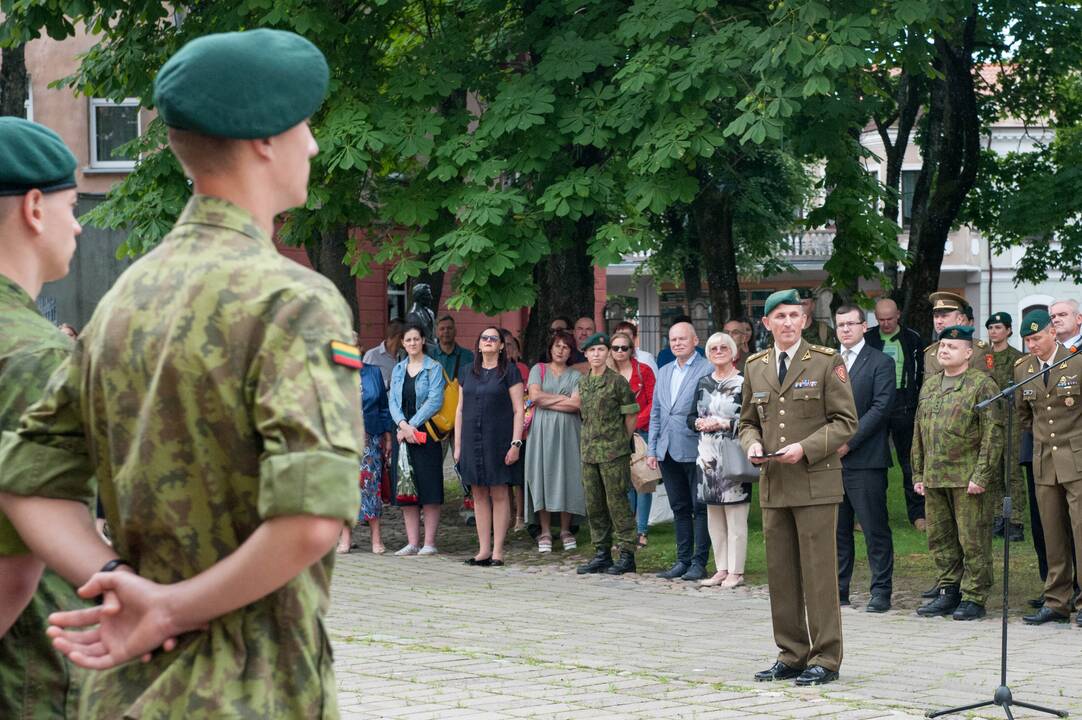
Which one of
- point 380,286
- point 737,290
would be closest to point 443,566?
point 737,290

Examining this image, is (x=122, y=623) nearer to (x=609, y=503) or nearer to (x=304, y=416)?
(x=304, y=416)

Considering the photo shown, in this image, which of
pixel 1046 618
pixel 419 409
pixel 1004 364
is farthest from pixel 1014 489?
pixel 419 409

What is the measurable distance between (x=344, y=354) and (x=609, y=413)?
11.1 m

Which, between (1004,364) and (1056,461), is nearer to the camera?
(1056,461)

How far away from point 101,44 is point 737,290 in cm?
1005

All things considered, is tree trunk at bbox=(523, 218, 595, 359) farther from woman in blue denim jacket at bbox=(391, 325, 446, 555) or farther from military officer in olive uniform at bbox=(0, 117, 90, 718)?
military officer in olive uniform at bbox=(0, 117, 90, 718)

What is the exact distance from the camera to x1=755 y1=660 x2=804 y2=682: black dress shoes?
328 inches

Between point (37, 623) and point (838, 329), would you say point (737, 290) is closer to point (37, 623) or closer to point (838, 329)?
point (838, 329)

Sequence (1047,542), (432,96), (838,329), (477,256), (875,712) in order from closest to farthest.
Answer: (875,712)
(1047,542)
(838,329)
(477,256)
(432,96)

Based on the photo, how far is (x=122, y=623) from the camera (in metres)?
2.43

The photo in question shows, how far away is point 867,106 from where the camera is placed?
1516 centimetres

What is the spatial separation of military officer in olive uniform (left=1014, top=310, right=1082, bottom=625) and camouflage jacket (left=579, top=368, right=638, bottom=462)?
3485mm

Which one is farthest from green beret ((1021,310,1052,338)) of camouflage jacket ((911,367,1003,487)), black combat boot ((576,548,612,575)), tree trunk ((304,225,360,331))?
tree trunk ((304,225,360,331))

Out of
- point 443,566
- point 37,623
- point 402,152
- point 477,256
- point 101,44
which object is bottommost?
point 443,566
